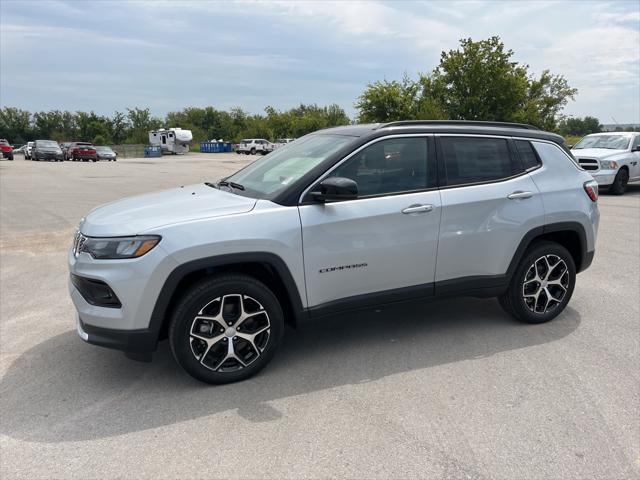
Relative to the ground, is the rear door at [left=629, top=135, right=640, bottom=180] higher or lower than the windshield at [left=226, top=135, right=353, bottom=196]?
lower

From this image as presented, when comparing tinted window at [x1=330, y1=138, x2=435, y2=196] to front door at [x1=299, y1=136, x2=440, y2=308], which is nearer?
front door at [x1=299, y1=136, x2=440, y2=308]

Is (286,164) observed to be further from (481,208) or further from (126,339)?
(126,339)

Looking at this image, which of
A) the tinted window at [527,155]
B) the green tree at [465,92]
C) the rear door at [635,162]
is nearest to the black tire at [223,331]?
the tinted window at [527,155]

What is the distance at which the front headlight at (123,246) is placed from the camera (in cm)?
324

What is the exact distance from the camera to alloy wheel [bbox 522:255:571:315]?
4562 millimetres

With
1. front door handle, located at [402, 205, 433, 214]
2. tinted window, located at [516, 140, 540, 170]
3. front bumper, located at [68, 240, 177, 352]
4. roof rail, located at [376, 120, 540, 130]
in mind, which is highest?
roof rail, located at [376, 120, 540, 130]

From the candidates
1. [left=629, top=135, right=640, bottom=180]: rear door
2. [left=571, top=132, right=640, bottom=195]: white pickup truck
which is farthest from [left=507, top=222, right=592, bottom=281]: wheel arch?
[left=629, top=135, right=640, bottom=180]: rear door

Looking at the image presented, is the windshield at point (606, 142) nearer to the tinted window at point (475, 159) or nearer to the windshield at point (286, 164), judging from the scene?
the tinted window at point (475, 159)

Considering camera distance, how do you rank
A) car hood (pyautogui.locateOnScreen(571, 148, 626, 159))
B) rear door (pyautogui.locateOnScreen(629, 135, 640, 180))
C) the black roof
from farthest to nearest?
rear door (pyautogui.locateOnScreen(629, 135, 640, 180))
car hood (pyautogui.locateOnScreen(571, 148, 626, 159))
the black roof

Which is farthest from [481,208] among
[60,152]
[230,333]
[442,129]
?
[60,152]

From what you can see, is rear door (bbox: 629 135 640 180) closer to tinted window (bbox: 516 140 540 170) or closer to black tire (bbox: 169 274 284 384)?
tinted window (bbox: 516 140 540 170)

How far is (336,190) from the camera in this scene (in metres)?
3.52

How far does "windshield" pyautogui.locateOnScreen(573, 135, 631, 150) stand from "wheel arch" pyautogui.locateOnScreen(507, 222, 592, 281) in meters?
12.0

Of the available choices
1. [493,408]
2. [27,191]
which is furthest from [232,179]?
[27,191]
